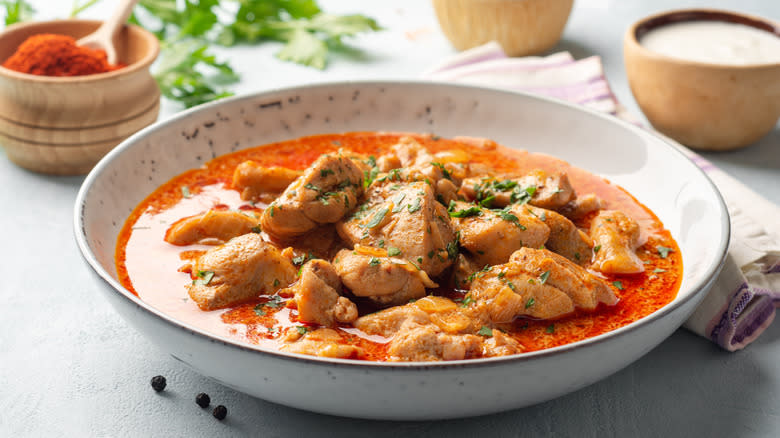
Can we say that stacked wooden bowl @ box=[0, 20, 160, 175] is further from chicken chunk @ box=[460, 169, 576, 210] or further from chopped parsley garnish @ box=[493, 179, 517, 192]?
chopped parsley garnish @ box=[493, 179, 517, 192]

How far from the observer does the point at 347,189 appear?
4.12 m

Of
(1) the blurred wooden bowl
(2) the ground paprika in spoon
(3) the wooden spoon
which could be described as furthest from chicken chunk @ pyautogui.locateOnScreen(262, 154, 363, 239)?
(3) the wooden spoon

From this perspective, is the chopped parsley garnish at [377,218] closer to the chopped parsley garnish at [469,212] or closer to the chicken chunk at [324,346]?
the chopped parsley garnish at [469,212]

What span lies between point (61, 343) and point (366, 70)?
13.4 ft

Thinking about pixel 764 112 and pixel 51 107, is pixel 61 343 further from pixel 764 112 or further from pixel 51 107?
pixel 764 112

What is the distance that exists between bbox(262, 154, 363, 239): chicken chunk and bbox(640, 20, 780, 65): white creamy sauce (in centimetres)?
297

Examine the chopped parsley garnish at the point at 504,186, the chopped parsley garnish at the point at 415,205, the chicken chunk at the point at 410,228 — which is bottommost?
the chopped parsley garnish at the point at 504,186

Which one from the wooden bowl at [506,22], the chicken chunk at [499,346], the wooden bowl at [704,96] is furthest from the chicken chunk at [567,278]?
the wooden bowl at [506,22]

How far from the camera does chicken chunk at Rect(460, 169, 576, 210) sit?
434 centimetres

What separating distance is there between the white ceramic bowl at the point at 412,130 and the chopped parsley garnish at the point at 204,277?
45 centimetres

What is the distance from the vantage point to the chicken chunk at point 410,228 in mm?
3742

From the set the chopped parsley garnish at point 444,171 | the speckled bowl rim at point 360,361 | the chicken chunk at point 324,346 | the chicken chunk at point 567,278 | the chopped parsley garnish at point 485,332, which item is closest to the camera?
the speckled bowl rim at point 360,361

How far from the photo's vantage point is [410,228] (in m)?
3.77

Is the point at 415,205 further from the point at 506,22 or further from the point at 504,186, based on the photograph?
the point at 506,22
